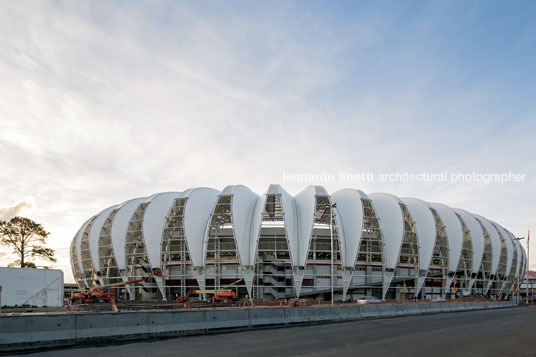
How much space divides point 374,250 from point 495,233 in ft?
105

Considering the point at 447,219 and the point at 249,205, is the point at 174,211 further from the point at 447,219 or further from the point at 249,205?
the point at 447,219

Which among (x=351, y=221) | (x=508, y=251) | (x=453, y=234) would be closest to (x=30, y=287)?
→ (x=351, y=221)

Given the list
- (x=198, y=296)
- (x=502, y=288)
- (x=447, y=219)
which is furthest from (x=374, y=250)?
(x=502, y=288)

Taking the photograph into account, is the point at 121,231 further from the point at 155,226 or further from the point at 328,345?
the point at 328,345

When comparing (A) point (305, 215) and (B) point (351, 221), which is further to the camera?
(B) point (351, 221)

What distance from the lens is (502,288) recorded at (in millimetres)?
75250

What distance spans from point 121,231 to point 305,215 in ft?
84.0

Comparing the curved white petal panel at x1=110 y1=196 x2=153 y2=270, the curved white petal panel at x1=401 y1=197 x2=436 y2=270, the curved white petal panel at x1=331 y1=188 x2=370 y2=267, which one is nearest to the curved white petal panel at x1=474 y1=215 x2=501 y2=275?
the curved white petal panel at x1=401 y1=197 x2=436 y2=270

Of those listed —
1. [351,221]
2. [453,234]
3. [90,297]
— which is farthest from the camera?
[453,234]

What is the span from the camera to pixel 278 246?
52594mm

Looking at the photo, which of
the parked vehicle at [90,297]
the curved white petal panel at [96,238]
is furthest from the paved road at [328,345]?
the curved white petal panel at [96,238]

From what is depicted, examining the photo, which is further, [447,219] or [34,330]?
[447,219]

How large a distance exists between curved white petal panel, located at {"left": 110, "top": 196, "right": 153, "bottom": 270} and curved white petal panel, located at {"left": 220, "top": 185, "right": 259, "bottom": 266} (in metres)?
15.5

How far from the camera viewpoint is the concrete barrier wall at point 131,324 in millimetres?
10688
